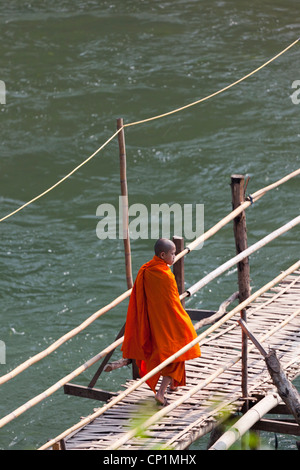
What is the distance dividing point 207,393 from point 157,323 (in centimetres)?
57

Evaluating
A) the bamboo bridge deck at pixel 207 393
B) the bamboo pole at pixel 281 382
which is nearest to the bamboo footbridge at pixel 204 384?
the bamboo bridge deck at pixel 207 393

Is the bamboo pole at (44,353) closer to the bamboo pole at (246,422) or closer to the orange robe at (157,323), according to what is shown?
the orange robe at (157,323)

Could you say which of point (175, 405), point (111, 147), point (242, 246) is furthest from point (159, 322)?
point (111, 147)

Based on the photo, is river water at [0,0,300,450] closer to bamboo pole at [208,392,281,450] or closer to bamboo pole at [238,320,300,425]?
bamboo pole at [208,392,281,450]

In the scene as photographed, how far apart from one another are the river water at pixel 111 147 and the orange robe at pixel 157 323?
3.21 meters

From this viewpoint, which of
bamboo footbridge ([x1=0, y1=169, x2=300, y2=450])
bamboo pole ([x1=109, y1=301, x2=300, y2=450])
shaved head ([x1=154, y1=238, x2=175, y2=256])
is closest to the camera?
bamboo pole ([x1=109, y1=301, x2=300, y2=450])

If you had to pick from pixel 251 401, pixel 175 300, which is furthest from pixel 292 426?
pixel 175 300

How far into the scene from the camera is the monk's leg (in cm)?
511

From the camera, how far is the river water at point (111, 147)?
9.72m

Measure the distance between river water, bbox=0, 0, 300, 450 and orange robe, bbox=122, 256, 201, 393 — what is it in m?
3.21

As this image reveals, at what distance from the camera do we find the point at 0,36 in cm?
1566

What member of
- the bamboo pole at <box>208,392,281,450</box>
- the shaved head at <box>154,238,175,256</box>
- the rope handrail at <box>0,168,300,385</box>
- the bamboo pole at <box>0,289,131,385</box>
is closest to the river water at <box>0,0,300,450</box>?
the bamboo pole at <box>208,392,281,450</box>

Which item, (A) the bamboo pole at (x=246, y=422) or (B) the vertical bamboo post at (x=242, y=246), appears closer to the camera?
(A) the bamboo pole at (x=246, y=422)

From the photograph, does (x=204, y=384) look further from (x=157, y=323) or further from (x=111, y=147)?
(x=111, y=147)
